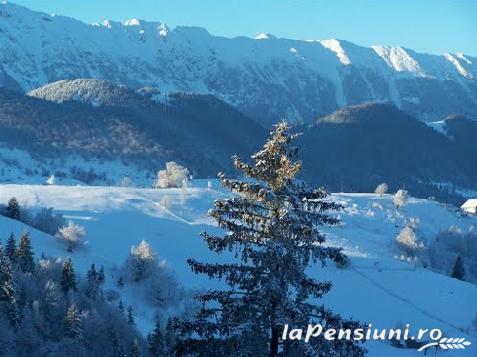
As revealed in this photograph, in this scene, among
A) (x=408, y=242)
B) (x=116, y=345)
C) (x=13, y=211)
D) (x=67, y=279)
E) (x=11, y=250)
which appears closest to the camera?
(x=116, y=345)

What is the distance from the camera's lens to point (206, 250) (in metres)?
106

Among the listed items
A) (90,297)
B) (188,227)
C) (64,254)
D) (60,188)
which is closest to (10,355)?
(90,297)

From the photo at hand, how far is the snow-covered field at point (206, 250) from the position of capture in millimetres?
88125

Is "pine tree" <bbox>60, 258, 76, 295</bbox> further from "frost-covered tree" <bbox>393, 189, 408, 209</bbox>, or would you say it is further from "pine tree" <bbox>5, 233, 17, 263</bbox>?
"frost-covered tree" <bbox>393, 189, 408, 209</bbox>

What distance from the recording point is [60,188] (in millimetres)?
145500

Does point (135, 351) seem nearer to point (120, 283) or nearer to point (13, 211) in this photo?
point (120, 283)

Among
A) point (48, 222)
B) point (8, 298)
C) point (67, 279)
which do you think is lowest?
point (67, 279)

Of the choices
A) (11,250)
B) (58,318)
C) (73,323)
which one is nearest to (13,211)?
(11,250)

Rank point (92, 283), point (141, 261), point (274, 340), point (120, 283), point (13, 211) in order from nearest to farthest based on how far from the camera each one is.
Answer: point (274, 340) < point (92, 283) < point (120, 283) < point (141, 261) < point (13, 211)

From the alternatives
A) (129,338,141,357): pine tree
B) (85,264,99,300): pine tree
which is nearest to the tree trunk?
(129,338,141,357): pine tree

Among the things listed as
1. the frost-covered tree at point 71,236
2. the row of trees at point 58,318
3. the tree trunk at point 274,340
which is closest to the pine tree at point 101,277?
the row of trees at point 58,318

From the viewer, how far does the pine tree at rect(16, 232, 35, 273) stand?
72.8 metres

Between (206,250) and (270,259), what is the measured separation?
291 feet

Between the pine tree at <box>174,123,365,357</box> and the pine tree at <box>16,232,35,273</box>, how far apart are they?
59.0m
